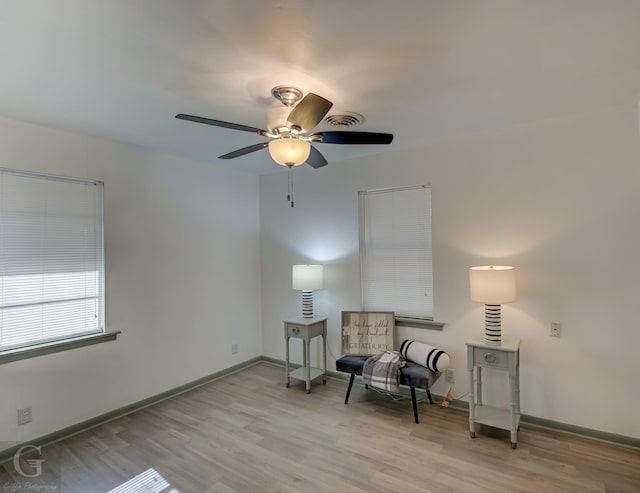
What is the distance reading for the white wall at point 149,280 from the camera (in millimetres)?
2594

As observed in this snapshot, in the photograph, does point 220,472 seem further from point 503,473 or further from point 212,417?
point 503,473

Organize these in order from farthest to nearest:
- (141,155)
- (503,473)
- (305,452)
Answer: (141,155) → (305,452) → (503,473)

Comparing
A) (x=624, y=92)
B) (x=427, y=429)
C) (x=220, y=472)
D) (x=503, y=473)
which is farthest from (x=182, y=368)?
(x=624, y=92)

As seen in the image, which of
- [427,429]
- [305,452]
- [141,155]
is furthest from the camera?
[141,155]

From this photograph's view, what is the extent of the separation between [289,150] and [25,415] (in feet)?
8.94

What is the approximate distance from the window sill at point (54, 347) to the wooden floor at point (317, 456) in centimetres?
70

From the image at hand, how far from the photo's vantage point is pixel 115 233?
9.97ft

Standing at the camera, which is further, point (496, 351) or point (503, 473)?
point (496, 351)

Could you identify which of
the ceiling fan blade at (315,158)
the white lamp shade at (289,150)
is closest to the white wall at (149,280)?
the ceiling fan blade at (315,158)

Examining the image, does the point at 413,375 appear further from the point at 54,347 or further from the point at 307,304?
the point at 54,347

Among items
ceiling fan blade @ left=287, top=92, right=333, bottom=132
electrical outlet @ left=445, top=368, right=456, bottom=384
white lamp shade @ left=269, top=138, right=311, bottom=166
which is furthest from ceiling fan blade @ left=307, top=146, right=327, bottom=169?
electrical outlet @ left=445, top=368, right=456, bottom=384

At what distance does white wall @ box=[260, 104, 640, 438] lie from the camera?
245 cm

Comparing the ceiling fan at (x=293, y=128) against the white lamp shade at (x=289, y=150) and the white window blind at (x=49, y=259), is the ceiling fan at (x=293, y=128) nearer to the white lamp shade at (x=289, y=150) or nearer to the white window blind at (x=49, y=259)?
the white lamp shade at (x=289, y=150)

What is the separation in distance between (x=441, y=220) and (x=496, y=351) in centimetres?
121
